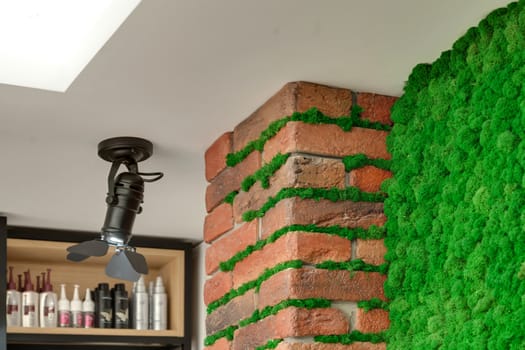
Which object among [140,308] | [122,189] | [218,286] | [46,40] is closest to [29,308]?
[140,308]

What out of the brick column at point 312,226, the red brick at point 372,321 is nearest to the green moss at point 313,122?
the brick column at point 312,226

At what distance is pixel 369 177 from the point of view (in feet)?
8.34

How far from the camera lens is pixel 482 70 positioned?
2186mm

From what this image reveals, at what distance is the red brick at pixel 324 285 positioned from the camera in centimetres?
237

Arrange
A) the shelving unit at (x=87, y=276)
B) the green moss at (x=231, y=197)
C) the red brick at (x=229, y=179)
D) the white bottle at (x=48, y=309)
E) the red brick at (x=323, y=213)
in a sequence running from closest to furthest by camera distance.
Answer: the red brick at (x=323, y=213)
the red brick at (x=229, y=179)
the green moss at (x=231, y=197)
the shelving unit at (x=87, y=276)
the white bottle at (x=48, y=309)

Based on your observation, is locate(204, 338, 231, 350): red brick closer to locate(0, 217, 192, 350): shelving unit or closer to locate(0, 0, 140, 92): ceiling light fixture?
locate(0, 0, 140, 92): ceiling light fixture

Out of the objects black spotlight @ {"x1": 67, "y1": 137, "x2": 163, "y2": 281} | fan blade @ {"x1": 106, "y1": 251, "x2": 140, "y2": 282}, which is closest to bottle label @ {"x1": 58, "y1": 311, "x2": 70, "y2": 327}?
fan blade @ {"x1": 106, "y1": 251, "x2": 140, "y2": 282}

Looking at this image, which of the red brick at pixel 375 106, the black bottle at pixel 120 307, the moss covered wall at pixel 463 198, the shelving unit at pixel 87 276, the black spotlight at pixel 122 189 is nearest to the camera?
the moss covered wall at pixel 463 198

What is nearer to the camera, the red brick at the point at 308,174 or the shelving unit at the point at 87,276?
the red brick at the point at 308,174

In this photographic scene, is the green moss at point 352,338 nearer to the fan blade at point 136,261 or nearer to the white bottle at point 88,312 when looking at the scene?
the fan blade at point 136,261

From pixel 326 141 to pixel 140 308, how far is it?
191 centimetres

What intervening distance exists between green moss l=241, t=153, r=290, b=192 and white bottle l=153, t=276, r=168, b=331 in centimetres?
159

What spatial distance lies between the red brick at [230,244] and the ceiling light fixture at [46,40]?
0.62 m

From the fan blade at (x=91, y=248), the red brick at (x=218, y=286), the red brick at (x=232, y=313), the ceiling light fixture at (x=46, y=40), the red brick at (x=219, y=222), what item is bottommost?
the red brick at (x=232, y=313)
